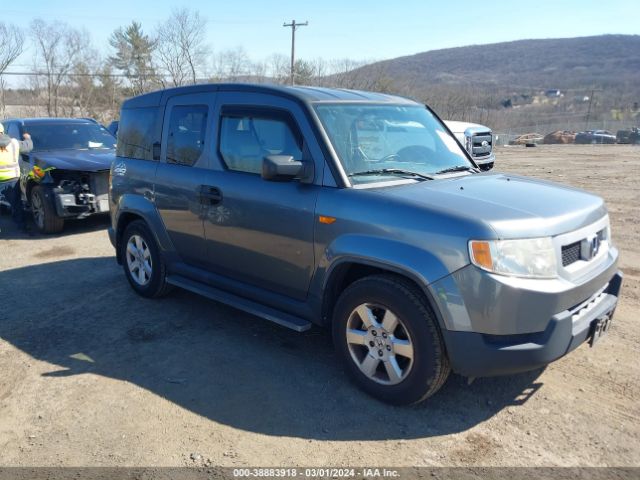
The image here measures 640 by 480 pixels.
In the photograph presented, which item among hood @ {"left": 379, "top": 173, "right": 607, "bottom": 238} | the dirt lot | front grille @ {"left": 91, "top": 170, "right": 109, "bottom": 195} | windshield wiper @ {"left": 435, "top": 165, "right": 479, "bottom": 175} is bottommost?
the dirt lot

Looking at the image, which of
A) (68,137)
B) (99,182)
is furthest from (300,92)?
(68,137)

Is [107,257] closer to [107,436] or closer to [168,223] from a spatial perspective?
[168,223]

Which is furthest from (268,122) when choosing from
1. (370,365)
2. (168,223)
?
(370,365)

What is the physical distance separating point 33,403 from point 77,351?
2.49ft

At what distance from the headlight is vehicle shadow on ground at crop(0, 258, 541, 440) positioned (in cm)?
103

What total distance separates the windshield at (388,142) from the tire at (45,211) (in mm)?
6246

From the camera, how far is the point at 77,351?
14.3 feet

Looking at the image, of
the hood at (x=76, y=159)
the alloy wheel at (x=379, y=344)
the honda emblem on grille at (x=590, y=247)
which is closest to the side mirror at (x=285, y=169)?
the alloy wheel at (x=379, y=344)

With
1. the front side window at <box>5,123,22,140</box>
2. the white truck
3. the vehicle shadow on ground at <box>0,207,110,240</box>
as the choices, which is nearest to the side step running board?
the vehicle shadow on ground at <box>0,207,110,240</box>

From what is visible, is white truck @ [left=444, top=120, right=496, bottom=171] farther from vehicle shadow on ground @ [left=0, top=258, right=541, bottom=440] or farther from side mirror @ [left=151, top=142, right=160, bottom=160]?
vehicle shadow on ground @ [left=0, top=258, right=541, bottom=440]

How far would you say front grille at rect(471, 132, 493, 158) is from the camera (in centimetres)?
1261

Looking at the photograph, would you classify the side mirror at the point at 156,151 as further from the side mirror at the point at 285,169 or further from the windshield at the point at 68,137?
the windshield at the point at 68,137

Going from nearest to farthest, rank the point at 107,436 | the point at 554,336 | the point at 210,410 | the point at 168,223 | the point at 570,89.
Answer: the point at 554,336, the point at 107,436, the point at 210,410, the point at 168,223, the point at 570,89

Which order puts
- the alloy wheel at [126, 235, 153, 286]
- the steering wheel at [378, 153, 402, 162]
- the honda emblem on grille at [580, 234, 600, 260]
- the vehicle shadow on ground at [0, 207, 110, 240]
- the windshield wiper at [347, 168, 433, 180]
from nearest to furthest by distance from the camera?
the honda emblem on grille at [580, 234, 600, 260], the windshield wiper at [347, 168, 433, 180], the steering wheel at [378, 153, 402, 162], the alloy wheel at [126, 235, 153, 286], the vehicle shadow on ground at [0, 207, 110, 240]
